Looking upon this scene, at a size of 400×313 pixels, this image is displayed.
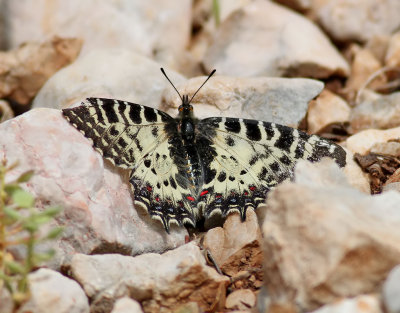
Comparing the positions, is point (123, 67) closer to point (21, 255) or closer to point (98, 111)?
point (98, 111)

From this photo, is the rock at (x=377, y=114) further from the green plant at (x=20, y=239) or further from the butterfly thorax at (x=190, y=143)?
the green plant at (x=20, y=239)

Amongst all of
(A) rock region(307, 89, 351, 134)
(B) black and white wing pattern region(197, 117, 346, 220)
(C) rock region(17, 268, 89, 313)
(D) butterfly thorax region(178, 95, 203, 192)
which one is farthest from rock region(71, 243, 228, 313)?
(A) rock region(307, 89, 351, 134)

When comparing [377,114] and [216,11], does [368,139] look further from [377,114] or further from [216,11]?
[216,11]

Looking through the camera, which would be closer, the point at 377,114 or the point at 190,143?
the point at 190,143

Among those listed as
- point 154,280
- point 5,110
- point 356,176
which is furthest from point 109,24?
point 154,280

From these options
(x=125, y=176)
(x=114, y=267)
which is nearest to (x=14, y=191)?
(x=114, y=267)

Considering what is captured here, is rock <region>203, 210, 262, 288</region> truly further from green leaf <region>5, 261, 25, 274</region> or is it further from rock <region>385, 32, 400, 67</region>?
rock <region>385, 32, 400, 67</region>

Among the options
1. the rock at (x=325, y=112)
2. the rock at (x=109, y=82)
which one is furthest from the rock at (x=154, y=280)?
the rock at (x=325, y=112)
